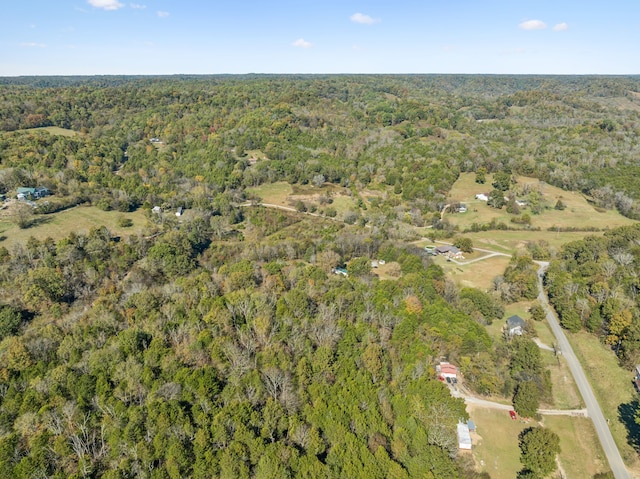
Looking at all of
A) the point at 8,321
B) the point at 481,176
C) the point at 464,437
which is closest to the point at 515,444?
the point at 464,437

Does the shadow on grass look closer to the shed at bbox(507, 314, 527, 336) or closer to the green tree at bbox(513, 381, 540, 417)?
the green tree at bbox(513, 381, 540, 417)

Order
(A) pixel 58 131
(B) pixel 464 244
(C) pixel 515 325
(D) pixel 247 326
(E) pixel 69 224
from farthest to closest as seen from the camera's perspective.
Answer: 1. (A) pixel 58 131
2. (B) pixel 464 244
3. (E) pixel 69 224
4. (C) pixel 515 325
5. (D) pixel 247 326

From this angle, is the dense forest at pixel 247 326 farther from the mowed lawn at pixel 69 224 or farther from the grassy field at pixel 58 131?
the grassy field at pixel 58 131

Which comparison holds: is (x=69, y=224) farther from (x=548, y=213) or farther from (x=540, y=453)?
(x=548, y=213)

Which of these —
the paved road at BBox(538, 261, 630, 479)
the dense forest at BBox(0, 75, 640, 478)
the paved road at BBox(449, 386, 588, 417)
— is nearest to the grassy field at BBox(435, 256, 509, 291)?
the dense forest at BBox(0, 75, 640, 478)

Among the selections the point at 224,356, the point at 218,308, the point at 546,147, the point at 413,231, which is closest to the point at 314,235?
the point at 413,231

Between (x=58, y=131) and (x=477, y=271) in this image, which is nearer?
(x=477, y=271)
